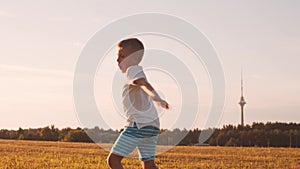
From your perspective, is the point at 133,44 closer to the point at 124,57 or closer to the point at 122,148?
the point at 124,57

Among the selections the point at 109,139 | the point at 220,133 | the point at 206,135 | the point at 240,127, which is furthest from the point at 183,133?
the point at 240,127

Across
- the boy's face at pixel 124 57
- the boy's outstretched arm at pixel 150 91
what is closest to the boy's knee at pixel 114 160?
the boy's outstretched arm at pixel 150 91

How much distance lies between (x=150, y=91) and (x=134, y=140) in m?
0.73

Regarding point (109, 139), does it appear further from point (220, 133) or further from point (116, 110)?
point (220, 133)

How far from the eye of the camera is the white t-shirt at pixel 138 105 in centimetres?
675

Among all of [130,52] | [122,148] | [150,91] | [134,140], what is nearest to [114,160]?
[122,148]

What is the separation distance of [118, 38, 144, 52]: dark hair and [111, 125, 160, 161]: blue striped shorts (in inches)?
33.8

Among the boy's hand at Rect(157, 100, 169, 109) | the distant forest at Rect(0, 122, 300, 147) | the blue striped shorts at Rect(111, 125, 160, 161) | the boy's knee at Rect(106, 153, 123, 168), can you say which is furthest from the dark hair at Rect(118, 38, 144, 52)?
the distant forest at Rect(0, 122, 300, 147)

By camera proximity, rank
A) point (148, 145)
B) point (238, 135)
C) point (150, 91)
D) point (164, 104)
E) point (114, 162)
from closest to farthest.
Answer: point (164, 104)
point (150, 91)
point (114, 162)
point (148, 145)
point (238, 135)

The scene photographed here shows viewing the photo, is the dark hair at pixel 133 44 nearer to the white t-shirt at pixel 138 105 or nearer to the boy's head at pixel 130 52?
the boy's head at pixel 130 52

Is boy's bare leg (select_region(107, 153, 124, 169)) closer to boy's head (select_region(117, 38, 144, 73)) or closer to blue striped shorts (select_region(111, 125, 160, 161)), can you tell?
blue striped shorts (select_region(111, 125, 160, 161))

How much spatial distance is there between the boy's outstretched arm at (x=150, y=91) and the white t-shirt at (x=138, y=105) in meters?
0.17

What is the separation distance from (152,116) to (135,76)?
0.47 metres

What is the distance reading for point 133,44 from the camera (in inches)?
273
